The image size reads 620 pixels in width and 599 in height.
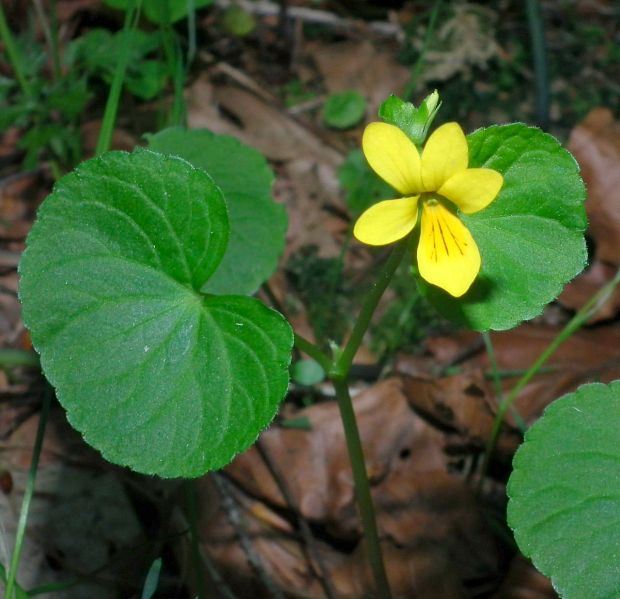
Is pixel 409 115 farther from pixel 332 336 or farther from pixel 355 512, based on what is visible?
pixel 332 336

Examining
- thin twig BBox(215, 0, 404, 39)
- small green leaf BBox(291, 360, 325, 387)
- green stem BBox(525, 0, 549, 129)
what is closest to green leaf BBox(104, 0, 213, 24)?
thin twig BBox(215, 0, 404, 39)

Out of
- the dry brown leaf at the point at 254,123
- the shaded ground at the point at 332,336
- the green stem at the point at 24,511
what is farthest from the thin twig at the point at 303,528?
the dry brown leaf at the point at 254,123

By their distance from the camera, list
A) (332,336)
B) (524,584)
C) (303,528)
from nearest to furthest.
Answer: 1. (524,584)
2. (303,528)
3. (332,336)

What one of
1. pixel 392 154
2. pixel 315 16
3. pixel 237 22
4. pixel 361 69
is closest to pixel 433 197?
pixel 392 154

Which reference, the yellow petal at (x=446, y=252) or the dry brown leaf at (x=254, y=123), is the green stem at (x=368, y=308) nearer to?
the yellow petal at (x=446, y=252)

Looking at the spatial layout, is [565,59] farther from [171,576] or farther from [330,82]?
[171,576]

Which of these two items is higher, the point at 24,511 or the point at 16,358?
the point at 24,511
